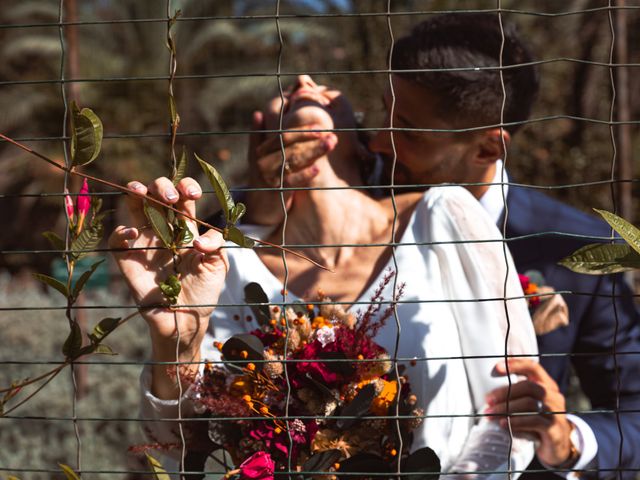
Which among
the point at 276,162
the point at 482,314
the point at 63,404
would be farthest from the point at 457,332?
the point at 63,404

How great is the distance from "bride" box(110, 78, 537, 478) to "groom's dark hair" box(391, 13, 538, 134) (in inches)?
10.7

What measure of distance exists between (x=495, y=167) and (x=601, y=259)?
1.08 meters

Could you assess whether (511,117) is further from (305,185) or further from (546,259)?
(305,185)

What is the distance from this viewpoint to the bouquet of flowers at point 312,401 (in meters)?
1.67

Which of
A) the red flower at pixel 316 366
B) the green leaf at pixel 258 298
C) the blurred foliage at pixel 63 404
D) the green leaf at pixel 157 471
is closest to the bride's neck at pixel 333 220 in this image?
the green leaf at pixel 258 298

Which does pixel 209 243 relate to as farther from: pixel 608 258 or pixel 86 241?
Answer: pixel 608 258

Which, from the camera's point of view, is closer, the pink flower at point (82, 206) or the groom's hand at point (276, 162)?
the pink flower at point (82, 206)

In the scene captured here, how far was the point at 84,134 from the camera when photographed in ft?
4.91

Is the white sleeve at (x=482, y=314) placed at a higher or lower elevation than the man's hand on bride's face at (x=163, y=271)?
lower

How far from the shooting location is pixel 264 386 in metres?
1.71

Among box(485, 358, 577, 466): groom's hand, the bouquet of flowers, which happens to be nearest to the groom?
box(485, 358, 577, 466): groom's hand

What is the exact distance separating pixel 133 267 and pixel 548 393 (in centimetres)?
89

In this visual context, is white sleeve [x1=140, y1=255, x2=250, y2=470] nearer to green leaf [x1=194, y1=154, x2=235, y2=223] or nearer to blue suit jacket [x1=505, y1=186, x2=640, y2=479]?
green leaf [x1=194, y1=154, x2=235, y2=223]

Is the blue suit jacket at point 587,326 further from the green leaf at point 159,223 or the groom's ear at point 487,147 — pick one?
the green leaf at point 159,223
